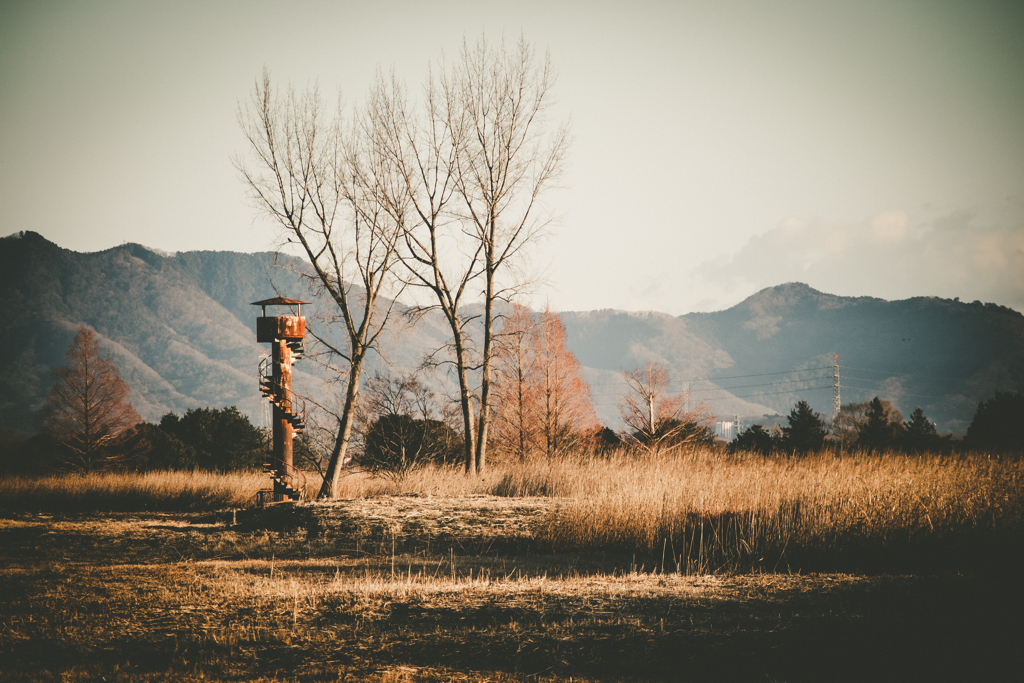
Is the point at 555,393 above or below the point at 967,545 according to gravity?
above

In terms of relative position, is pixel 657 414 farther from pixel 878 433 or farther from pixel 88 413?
pixel 88 413

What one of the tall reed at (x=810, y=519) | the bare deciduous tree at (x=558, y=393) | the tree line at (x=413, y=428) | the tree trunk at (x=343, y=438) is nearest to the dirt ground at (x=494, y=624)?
the tall reed at (x=810, y=519)

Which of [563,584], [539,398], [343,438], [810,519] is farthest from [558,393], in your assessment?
[563,584]

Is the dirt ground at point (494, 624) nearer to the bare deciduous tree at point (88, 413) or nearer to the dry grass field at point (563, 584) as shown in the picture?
the dry grass field at point (563, 584)

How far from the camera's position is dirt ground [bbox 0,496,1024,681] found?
11.5ft

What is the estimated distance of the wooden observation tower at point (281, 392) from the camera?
13.3 meters

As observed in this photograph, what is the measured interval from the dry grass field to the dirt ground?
0.07 feet

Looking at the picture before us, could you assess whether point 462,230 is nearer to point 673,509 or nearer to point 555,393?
point 673,509

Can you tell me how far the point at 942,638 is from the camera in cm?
388

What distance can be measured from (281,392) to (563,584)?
979 cm

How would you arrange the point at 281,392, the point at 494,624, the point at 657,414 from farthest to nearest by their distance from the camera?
the point at 657,414 → the point at 281,392 → the point at 494,624

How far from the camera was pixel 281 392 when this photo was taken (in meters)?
13.3

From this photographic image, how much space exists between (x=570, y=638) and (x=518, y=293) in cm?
1382

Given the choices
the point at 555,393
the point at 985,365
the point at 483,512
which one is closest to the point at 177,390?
the point at 555,393
